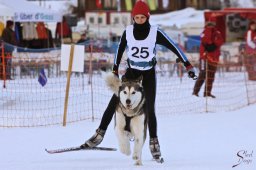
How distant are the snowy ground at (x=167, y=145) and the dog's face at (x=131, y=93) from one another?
1.92 feet

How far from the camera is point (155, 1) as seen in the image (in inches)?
1592

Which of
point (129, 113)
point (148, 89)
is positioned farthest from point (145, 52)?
point (129, 113)

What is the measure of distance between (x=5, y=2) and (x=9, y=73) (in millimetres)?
3838

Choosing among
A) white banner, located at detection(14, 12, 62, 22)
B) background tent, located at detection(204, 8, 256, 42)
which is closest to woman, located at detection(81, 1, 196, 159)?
white banner, located at detection(14, 12, 62, 22)

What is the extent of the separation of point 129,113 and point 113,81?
38cm

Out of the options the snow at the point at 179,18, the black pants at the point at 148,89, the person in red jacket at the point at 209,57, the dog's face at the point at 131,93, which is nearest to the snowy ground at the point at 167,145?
the black pants at the point at 148,89

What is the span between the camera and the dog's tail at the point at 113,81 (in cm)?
659

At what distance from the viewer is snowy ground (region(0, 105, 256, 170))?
21.2 feet

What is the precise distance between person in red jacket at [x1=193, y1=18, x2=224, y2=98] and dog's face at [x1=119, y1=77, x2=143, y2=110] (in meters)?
6.94

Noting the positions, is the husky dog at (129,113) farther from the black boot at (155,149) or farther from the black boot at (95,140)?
the black boot at (95,140)

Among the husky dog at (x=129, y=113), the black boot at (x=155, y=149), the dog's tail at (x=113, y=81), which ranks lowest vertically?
the black boot at (x=155, y=149)

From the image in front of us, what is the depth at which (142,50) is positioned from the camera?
6594 millimetres

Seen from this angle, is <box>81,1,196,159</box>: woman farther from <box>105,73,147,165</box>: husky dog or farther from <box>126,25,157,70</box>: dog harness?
<box>105,73,147,165</box>: husky dog

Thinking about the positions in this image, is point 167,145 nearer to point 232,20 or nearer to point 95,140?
point 95,140
